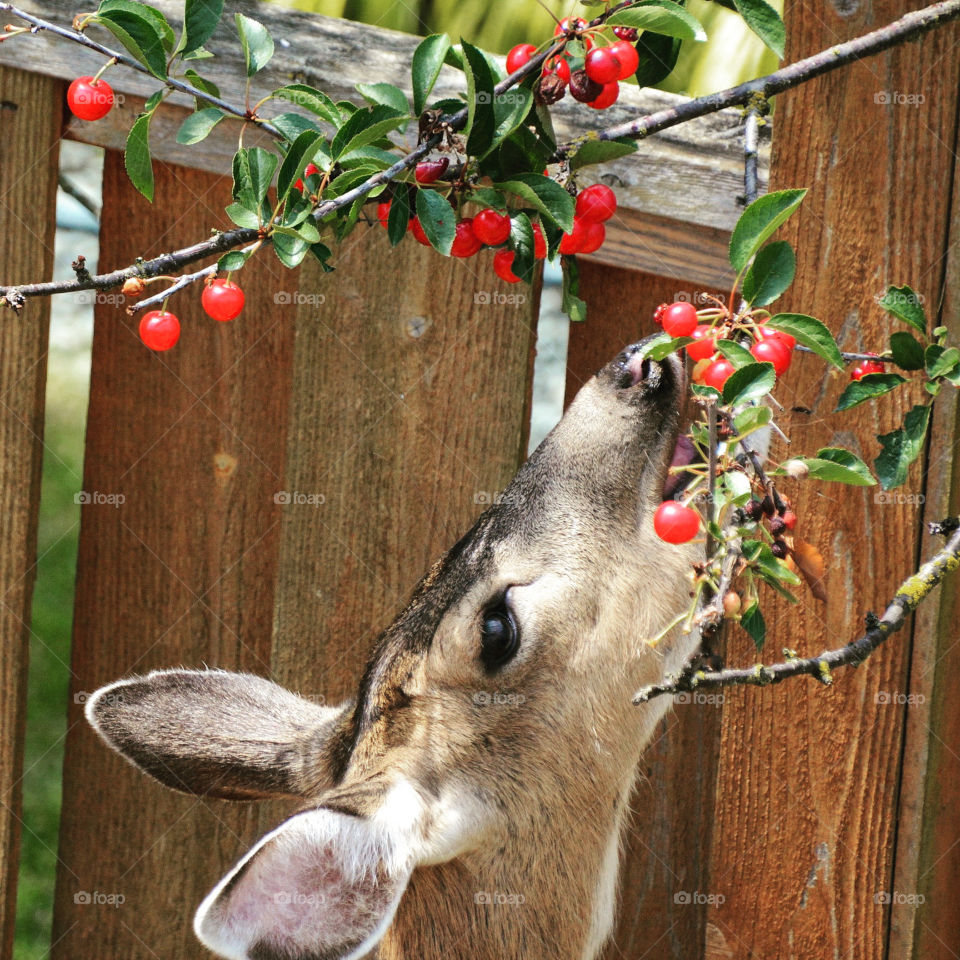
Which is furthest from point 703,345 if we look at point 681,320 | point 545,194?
A: point 545,194

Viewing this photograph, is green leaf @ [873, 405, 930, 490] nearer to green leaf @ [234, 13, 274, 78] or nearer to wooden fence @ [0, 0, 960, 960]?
wooden fence @ [0, 0, 960, 960]

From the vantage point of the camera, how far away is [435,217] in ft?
6.50

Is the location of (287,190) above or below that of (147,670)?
above

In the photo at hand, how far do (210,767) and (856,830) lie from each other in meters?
1.67

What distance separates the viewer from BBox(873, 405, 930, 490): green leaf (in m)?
2.02

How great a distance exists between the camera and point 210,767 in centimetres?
302

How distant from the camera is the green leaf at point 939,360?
1.99 meters

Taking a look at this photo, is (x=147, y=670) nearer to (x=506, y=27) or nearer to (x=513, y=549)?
(x=513, y=549)

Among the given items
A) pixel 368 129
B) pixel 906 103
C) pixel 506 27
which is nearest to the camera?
pixel 368 129

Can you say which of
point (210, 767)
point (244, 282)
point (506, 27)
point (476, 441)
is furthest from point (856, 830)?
point (506, 27)

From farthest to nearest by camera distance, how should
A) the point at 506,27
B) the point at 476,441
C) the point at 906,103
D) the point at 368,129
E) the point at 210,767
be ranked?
1. the point at 506,27
2. the point at 476,441
3. the point at 210,767
4. the point at 906,103
5. the point at 368,129

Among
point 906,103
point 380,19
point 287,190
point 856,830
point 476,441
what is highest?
point 380,19

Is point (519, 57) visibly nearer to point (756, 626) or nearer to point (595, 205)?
point (595, 205)

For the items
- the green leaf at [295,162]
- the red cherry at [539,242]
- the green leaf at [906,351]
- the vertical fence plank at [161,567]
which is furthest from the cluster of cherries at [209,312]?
the vertical fence plank at [161,567]
